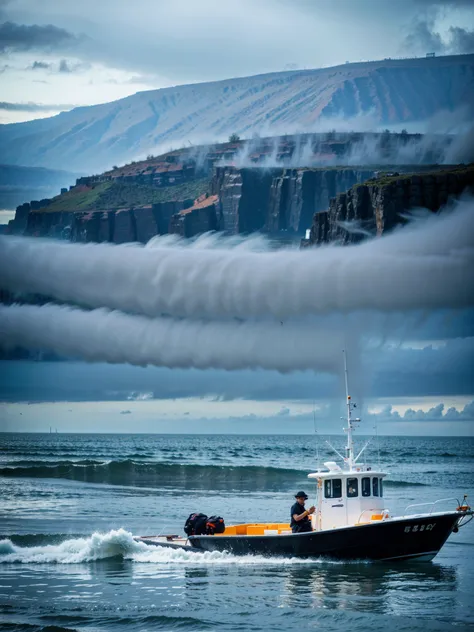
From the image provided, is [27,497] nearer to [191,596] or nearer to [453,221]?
[191,596]

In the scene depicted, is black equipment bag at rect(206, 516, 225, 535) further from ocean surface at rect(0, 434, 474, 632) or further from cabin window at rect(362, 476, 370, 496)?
cabin window at rect(362, 476, 370, 496)

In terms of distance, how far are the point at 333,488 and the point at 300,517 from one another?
1.79 m

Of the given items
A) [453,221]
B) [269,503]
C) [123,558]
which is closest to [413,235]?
[453,221]

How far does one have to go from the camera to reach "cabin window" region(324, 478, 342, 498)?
157ft

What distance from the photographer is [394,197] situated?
15450 cm

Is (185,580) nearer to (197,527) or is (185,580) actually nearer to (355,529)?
(197,527)

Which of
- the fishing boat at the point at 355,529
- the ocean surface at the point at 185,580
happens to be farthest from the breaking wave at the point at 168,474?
the fishing boat at the point at 355,529

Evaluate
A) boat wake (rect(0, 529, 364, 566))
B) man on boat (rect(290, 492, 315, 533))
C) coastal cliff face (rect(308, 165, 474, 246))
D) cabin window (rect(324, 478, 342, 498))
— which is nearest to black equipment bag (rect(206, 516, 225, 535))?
boat wake (rect(0, 529, 364, 566))

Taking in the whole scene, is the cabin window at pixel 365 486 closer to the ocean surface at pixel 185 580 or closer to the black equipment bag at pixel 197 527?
the ocean surface at pixel 185 580

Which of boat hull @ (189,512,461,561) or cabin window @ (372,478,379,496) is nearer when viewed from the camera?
boat hull @ (189,512,461,561)

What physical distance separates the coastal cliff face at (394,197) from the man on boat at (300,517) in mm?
102255

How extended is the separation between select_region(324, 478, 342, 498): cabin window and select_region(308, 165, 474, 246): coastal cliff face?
4008 inches

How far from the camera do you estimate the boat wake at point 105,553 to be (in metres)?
50.1

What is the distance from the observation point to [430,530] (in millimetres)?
47656
